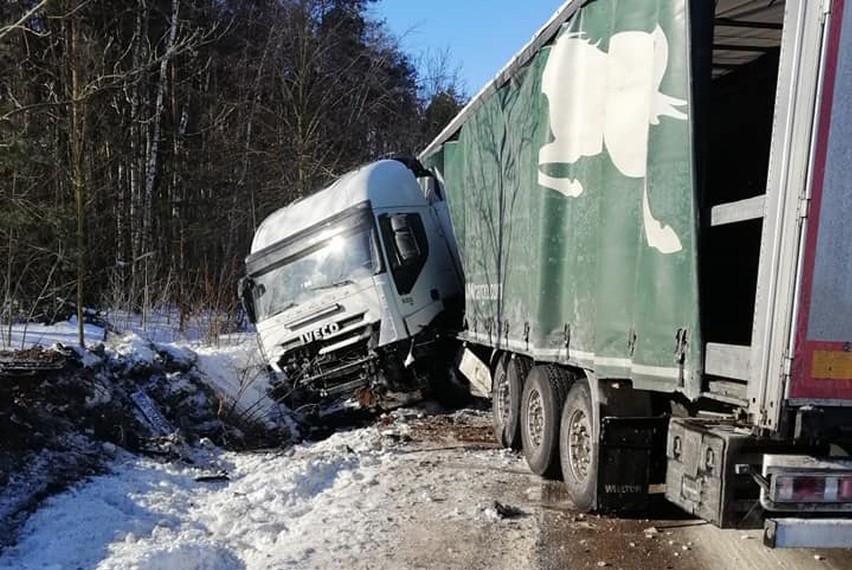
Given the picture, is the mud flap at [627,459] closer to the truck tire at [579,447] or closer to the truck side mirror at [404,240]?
the truck tire at [579,447]

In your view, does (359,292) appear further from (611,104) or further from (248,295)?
(611,104)

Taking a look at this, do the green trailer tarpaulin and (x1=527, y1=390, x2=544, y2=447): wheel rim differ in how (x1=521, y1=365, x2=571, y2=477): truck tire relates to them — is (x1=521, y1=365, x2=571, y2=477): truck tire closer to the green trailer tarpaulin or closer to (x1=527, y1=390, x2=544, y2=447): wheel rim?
(x1=527, y1=390, x2=544, y2=447): wheel rim

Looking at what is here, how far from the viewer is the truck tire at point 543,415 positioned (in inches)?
250

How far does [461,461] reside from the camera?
745cm

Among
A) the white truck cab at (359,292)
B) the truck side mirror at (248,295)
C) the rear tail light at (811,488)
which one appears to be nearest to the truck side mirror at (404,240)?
the white truck cab at (359,292)

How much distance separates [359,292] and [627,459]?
5283 millimetres

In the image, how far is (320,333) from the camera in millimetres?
10086

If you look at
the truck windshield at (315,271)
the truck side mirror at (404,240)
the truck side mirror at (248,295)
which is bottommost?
the truck side mirror at (248,295)

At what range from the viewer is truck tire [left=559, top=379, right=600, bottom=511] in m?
5.30

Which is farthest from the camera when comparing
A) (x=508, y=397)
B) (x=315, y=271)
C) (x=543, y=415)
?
(x=315, y=271)

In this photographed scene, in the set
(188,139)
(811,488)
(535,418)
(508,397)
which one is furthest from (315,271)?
(188,139)

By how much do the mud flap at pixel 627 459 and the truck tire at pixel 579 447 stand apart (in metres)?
0.08

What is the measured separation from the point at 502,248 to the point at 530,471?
2.23 meters

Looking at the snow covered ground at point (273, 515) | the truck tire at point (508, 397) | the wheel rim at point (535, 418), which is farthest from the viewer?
the truck tire at point (508, 397)
